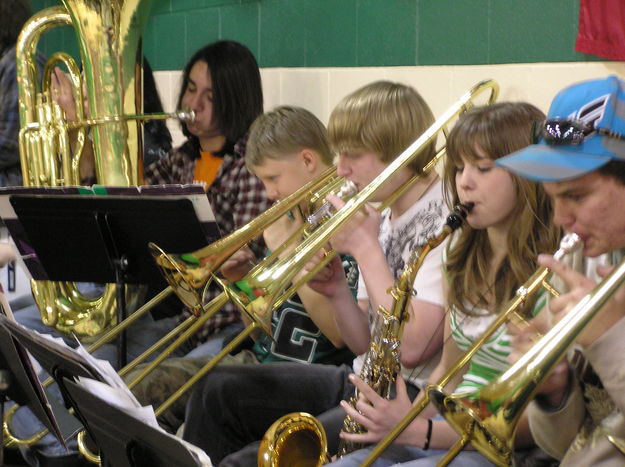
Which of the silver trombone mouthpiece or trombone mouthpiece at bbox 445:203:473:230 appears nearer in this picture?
trombone mouthpiece at bbox 445:203:473:230

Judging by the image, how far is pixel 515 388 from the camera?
1174 mm

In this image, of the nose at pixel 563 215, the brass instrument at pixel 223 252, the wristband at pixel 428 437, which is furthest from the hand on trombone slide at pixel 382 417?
the nose at pixel 563 215

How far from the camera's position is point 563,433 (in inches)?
58.2

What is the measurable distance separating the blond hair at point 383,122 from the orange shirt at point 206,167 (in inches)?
31.4

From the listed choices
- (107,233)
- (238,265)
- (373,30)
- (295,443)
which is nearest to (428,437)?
(295,443)

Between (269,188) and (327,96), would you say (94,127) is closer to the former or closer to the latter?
(269,188)

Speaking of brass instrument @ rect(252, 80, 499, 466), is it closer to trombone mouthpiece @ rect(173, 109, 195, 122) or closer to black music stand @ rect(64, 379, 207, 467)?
black music stand @ rect(64, 379, 207, 467)

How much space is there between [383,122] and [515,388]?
43.5 inches

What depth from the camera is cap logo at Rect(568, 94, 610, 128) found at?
56.2 inches

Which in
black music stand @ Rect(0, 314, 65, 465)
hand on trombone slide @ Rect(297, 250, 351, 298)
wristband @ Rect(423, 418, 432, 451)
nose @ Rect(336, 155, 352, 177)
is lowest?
wristband @ Rect(423, 418, 432, 451)

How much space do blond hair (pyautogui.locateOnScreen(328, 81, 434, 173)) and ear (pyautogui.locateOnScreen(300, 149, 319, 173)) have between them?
25cm

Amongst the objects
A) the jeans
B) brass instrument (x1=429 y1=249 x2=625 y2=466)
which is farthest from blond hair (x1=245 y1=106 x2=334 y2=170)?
brass instrument (x1=429 y1=249 x2=625 y2=466)

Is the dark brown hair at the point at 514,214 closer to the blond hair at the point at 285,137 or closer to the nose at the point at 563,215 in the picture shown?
the nose at the point at 563,215

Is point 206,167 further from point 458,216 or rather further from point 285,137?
point 458,216
